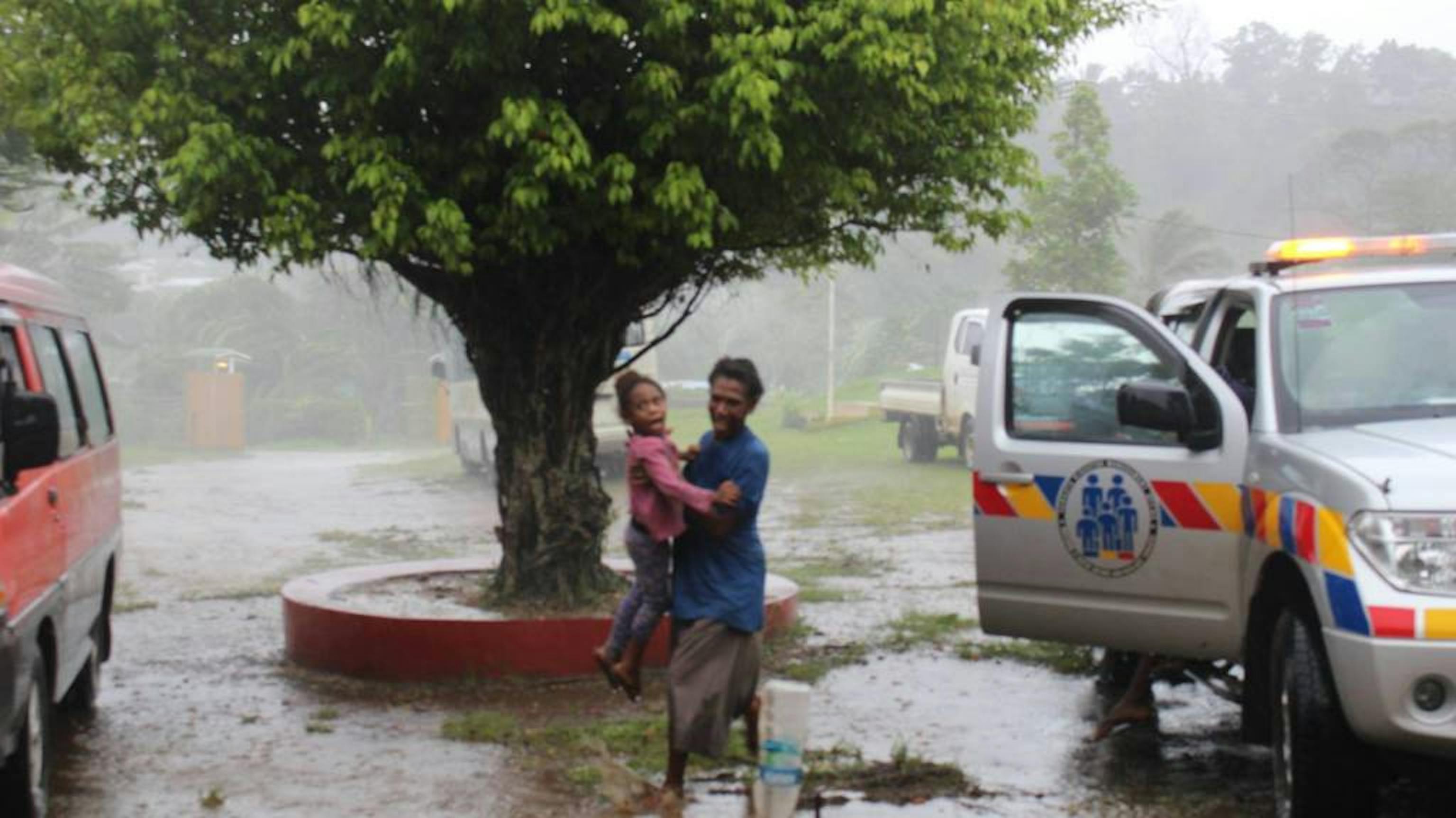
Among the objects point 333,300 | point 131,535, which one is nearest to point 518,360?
point 131,535

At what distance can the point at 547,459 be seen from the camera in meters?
10.3

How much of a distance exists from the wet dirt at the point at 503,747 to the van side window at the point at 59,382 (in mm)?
1322

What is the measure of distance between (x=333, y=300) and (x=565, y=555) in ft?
156

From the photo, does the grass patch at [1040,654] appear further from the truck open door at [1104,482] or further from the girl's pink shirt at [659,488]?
the girl's pink shirt at [659,488]

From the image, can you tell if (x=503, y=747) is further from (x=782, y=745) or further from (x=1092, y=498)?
(x=1092, y=498)

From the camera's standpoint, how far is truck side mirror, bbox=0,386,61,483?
5727 mm

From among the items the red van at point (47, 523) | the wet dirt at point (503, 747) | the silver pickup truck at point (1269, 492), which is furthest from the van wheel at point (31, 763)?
the silver pickup truck at point (1269, 492)

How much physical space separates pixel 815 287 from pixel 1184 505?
5320 centimetres

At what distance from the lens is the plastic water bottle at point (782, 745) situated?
5730 millimetres

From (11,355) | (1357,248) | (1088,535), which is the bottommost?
(1088,535)

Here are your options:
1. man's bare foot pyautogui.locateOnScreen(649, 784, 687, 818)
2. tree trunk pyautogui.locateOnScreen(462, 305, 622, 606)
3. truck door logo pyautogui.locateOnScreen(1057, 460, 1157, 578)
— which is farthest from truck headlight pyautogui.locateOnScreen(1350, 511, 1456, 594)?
tree trunk pyautogui.locateOnScreen(462, 305, 622, 606)

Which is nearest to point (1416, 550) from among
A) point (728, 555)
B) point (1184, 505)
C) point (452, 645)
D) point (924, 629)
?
point (1184, 505)

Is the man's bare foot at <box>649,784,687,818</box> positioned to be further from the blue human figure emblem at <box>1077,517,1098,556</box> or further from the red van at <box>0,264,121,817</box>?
the red van at <box>0,264,121,817</box>

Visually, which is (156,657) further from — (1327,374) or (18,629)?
(1327,374)
